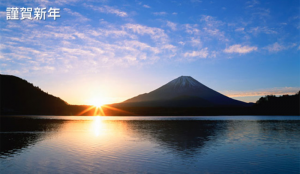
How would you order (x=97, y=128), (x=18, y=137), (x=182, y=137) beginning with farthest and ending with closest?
(x=97, y=128) → (x=182, y=137) → (x=18, y=137)

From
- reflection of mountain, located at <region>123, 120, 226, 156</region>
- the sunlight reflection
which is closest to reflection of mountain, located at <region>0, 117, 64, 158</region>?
the sunlight reflection

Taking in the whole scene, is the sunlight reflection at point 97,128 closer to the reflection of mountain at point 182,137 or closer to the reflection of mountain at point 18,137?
the reflection of mountain at point 182,137

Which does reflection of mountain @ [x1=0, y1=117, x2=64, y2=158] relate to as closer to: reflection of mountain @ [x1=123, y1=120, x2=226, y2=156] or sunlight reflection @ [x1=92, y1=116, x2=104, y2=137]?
sunlight reflection @ [x1=92, y1=116, x2=104, y2=137]

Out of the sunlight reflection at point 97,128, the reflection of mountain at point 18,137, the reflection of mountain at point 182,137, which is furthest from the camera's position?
the sunlight reflection at point 97,128

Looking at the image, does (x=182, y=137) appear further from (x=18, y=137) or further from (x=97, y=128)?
(x=97, y=128)

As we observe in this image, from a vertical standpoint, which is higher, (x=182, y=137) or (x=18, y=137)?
(x=18, y=137)

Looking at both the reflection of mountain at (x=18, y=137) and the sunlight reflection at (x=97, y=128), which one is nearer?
the reflection of mountain at (x=18, y=137)

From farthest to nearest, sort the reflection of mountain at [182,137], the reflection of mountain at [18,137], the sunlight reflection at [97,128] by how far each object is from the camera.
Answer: the sunlight reflection at [97,128]
the reflection of mountain at [182,137]
the reflection of mountain at [18,137]

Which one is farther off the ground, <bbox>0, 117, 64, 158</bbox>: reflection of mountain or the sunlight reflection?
<bbox>0, 117, 64, 158</bbox>: reflection of mountain

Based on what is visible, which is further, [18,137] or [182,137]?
[182,137]

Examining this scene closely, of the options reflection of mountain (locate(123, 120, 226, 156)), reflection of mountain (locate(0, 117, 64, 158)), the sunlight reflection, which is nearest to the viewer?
reflection of mountain (locate(0, 117, 64, 158))

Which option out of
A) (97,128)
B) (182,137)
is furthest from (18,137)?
(182,137)

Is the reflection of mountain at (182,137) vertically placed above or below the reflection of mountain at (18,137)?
below

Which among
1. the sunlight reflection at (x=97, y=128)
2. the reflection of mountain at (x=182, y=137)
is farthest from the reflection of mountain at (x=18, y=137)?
the reflection of mountain at (x=182, y=137)
